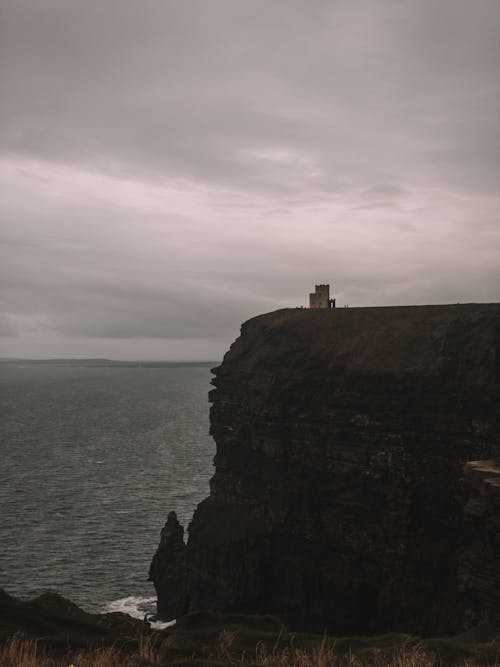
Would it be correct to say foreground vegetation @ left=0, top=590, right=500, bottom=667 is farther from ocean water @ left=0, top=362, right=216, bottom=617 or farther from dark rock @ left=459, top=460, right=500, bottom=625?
ocean water @ left=0, top=362, right=216, bottom=617

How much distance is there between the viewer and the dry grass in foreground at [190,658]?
1623cm

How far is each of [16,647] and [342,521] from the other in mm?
37903

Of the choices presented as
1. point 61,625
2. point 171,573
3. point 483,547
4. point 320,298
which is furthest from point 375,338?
Result: point 61,625

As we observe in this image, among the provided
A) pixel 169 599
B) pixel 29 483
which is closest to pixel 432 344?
pixel 169 599

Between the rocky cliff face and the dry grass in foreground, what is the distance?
28470 mm

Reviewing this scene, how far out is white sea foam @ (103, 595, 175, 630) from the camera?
5200 centimetres

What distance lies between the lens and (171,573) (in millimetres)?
56688

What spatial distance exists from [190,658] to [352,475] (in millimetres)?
36235

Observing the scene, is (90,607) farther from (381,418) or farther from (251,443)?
(381,418)

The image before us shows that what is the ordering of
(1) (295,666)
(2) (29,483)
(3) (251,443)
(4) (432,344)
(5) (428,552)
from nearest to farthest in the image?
(1) (295,666) → (5) (428,552) → (4) (432,344) → (3) (251,443) → (2) (29,483)

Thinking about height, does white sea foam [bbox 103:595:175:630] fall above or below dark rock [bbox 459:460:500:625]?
below

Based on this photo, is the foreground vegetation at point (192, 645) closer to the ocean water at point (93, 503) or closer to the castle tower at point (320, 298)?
the ocean water at point (93, 503)

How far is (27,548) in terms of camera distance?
211 feet

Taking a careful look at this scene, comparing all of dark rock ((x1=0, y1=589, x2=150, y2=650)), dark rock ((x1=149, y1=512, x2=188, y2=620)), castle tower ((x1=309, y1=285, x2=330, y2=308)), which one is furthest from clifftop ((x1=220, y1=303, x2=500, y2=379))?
dark rock ((x1=0, y1=589, x2=150, y2=650))
